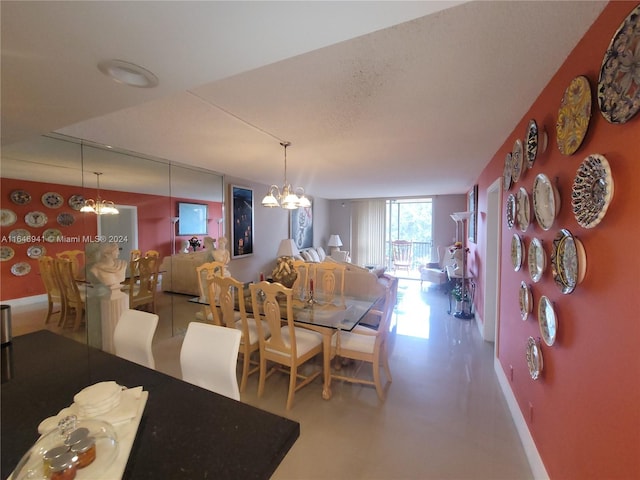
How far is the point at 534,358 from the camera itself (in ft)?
5.14

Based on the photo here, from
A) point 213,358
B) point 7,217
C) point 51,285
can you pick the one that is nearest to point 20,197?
point 7,217

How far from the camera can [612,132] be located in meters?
0.94

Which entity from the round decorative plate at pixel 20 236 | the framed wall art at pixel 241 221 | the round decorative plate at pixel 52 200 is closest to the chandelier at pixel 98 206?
the round decorative plate at pixel 52 200

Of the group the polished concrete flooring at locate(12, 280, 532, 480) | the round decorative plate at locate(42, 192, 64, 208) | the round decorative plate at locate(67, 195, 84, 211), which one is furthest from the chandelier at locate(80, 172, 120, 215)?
the polished concrete flooring at locate(12, 280, 532, 480)

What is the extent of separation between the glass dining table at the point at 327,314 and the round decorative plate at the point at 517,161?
1.67 metres

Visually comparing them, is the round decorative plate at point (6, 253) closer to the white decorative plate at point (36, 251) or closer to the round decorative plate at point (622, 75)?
the white decorative plate at point (36, 251)

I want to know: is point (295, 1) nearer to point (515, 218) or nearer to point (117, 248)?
point (515, 218)

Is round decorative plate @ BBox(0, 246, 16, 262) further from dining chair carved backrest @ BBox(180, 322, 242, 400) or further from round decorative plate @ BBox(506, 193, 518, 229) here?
round decorative plate @ BBox(506, 193, 518, 229)

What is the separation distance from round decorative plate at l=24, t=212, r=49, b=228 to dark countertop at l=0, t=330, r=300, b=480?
151 cm

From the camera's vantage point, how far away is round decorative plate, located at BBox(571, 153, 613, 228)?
932mm

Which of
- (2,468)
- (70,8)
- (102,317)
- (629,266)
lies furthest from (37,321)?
(629,266)

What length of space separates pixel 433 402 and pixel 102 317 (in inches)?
136

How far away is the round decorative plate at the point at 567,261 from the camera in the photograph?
3.64 ft

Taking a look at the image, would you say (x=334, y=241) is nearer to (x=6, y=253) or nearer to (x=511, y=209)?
(x=511, y=209)
